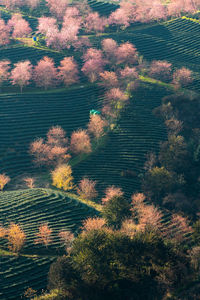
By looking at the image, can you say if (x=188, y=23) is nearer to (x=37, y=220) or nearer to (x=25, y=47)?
(x=25, y=47)

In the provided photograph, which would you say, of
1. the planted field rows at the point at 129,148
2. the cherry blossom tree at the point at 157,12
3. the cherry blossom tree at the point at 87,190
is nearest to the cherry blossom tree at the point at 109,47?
the planted field rows at the point at 129,148

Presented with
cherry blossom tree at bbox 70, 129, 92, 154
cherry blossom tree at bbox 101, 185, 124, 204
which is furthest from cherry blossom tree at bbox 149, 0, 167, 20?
cherry blossom tree at bbox 101, 185, 124, 204

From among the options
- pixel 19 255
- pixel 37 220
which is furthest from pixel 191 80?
pixel 19 255

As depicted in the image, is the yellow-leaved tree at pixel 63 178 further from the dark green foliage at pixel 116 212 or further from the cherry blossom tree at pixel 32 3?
the cherry blossom tree at pixel 32 3

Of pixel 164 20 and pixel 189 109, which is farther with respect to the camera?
pixel 164 20

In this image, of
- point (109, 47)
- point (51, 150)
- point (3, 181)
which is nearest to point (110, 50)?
point (109, 47)
